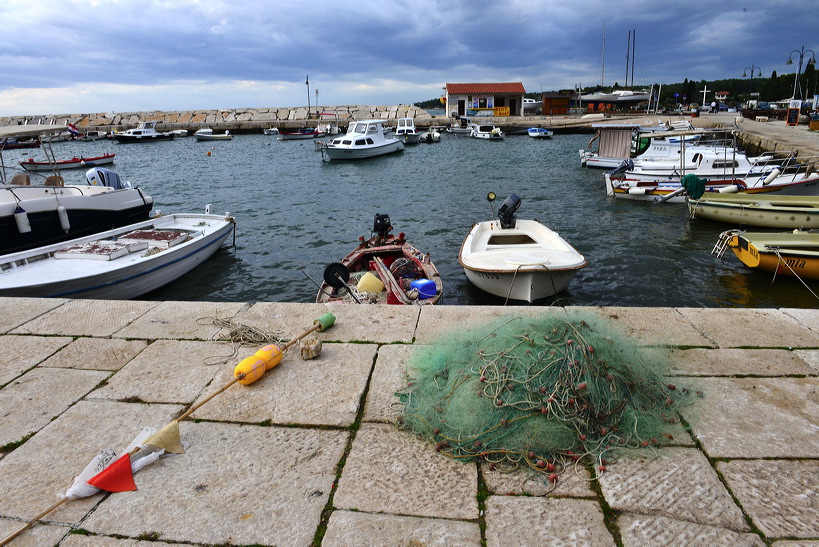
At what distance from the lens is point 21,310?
514 cm

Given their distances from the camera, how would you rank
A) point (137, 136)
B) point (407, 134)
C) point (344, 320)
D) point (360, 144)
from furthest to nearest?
1. point (137, 136)
2. point (407, 134)
3. point (360, 144)
4. point (344, 320)

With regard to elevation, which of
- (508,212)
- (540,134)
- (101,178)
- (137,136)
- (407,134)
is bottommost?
(508,212)

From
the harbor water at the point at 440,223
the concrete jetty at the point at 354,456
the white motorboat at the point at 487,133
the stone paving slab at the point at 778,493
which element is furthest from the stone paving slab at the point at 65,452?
the white motorboat at the point at 487,133

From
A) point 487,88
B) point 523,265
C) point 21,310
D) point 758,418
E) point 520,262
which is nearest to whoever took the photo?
point 758,418

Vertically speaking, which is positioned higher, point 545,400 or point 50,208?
point 50,208

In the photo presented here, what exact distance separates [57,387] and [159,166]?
36420 millimetres

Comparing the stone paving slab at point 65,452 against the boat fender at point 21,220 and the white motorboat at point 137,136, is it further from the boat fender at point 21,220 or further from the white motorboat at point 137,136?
the white motorboat at point 137,136

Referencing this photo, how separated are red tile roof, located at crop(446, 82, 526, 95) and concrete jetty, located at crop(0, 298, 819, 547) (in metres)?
65.2

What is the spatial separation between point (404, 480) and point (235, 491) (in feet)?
2.99

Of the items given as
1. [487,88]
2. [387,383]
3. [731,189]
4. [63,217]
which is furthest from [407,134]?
[387,383]

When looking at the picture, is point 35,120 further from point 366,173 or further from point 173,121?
point 366,173

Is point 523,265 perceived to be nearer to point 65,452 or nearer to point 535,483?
point 535,483

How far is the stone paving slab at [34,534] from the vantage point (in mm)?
2321

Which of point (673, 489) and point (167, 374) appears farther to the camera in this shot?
point (167, 374)
